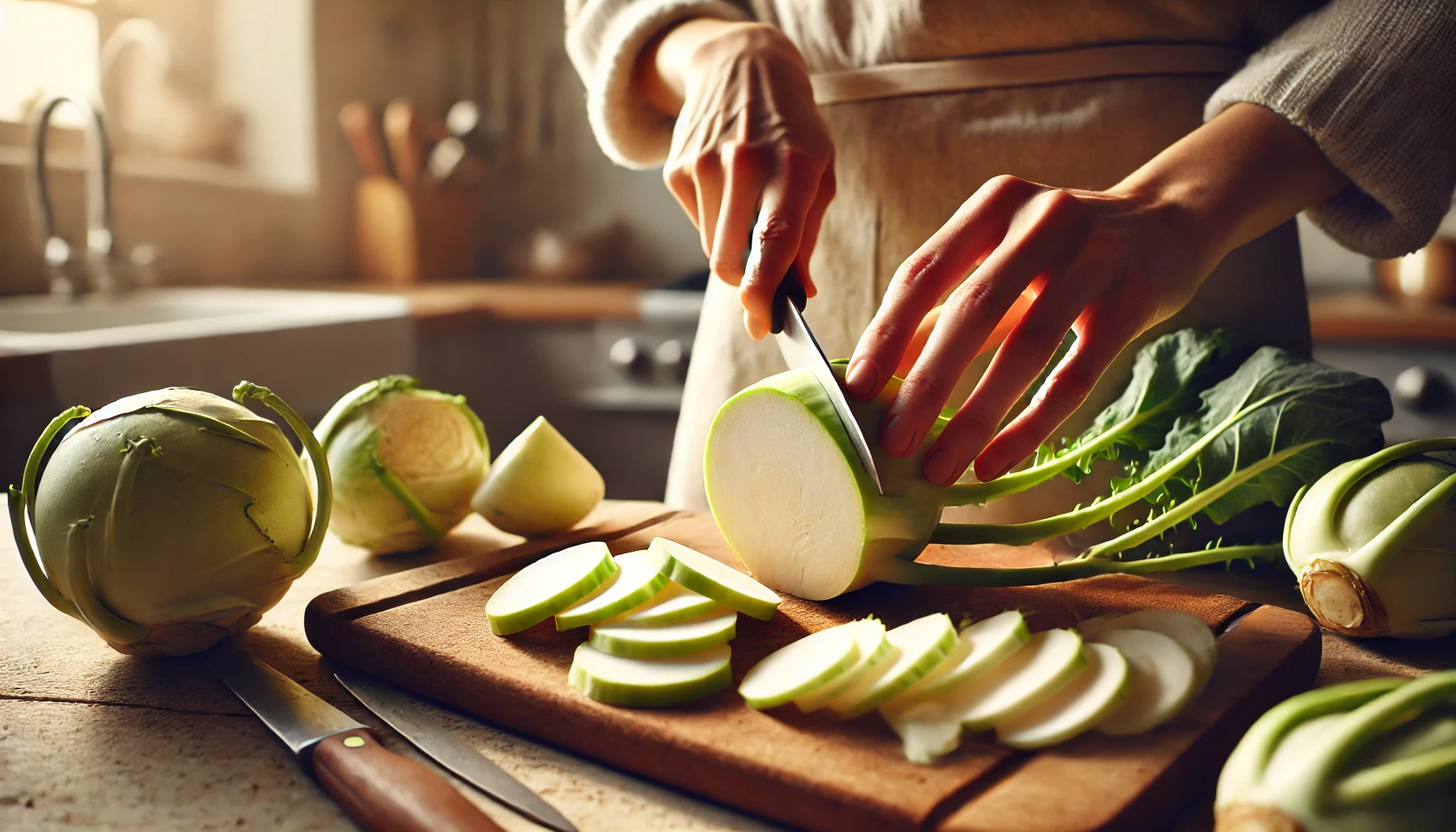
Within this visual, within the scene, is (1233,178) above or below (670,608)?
above

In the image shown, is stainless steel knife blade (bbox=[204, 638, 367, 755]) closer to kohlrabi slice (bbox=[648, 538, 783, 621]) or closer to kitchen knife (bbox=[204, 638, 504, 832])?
kitchen knife (bbox=[204, 638, 504, 832])

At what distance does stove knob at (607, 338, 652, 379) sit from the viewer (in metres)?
3.06

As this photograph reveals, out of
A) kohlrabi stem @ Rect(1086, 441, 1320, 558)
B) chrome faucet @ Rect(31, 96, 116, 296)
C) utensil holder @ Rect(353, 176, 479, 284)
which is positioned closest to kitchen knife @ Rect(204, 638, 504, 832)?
kohlrabi stem @ Rect(1086, 441, 1320, 558)

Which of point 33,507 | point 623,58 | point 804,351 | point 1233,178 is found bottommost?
point 33,507

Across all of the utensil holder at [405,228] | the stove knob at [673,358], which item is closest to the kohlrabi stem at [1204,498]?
the stove knob at [673,358]

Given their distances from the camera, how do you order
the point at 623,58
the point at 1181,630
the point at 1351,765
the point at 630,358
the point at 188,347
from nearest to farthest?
the point at 1351,765 < the point at 1181,630 < the point at 623,58 < the point at 188,347 < the point at 630,358

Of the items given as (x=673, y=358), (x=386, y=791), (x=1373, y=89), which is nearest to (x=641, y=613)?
(x=386, y=791)

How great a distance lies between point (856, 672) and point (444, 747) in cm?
31

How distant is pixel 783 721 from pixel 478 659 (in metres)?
0.27

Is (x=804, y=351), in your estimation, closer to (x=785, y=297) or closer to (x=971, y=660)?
(x=785, y=297)

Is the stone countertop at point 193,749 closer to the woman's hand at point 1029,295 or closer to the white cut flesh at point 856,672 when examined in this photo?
the white cut flesh at point 856,672

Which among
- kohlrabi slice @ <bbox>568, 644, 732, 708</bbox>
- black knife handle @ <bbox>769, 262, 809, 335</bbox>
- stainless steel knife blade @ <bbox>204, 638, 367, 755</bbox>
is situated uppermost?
black knife handle @ <bbox>769, 262, 809, 335</bbox>

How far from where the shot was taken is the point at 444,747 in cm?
82

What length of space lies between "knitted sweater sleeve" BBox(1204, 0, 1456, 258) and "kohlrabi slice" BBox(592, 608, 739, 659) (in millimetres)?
775
